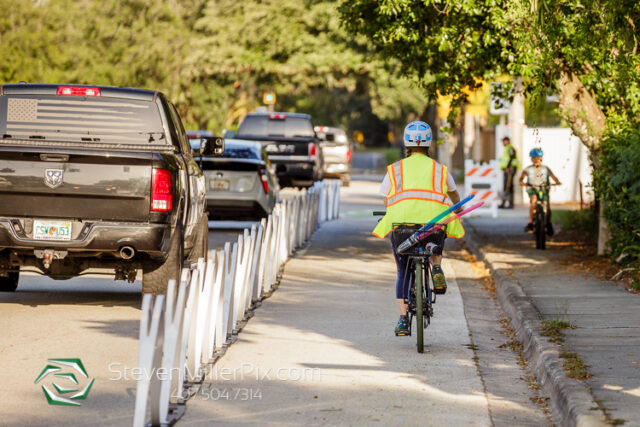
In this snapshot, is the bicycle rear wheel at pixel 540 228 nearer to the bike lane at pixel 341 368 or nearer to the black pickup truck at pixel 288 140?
the bike lane at pixel 341 368

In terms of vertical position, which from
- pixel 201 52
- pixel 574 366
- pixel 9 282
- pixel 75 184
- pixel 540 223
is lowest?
pixel 9 282

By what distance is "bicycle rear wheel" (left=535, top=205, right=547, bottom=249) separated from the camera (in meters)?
18.4

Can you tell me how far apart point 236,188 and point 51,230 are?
32.0ft

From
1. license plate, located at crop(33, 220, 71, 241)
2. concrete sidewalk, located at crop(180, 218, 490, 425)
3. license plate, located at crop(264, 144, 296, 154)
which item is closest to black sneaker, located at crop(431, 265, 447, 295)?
concrete sidewalk, located at crop(180, 218, 490, 425)

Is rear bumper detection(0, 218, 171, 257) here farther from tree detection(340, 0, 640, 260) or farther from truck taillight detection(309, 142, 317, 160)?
truck taillight detection(309, 142, 317, 160)

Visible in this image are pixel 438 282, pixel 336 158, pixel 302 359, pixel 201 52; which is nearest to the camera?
pixel 302 359

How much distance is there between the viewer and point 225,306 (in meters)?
9.98

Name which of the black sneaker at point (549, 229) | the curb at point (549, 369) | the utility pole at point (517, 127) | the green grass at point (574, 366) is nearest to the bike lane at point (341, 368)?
the curb at point (549, 369)

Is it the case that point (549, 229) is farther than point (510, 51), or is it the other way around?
point (549, 229)

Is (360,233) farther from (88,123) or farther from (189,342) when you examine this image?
(189,342)

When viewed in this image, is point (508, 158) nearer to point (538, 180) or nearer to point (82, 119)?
point (538, 180)

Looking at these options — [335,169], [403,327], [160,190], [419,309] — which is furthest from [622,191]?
[335,169]

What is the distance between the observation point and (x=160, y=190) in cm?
→ 1098

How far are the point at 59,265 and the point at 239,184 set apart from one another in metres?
9.51
